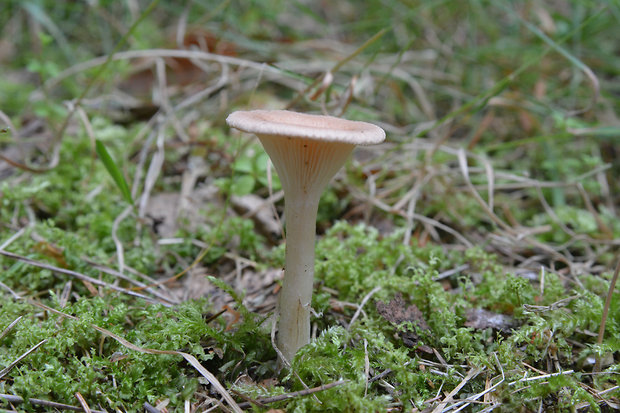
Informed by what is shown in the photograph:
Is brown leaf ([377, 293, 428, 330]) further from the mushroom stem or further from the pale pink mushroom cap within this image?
the pale pink mushroom cap

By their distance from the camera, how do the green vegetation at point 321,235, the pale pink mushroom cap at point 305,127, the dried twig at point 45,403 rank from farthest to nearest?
the green vegetation at point 321,235, the dried twig at point 45,403, the pale pink mushroom cap at point 305,127

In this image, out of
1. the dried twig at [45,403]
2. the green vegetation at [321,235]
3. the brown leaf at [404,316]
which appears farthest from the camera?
the brown leaf at [404,316]

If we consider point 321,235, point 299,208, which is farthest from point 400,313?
point 321,235

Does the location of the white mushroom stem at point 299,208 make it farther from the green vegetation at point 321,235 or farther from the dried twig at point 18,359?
the dried twig at point 18,359

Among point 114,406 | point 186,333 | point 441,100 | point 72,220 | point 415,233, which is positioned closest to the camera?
point 114,406

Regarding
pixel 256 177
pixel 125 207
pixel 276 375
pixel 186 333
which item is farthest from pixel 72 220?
pixel 276 375

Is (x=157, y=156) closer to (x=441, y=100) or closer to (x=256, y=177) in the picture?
(x=256, y=177)

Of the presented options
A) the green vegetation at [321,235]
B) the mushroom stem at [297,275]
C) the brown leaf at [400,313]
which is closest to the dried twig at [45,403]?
the green vegetation at [321,235]
